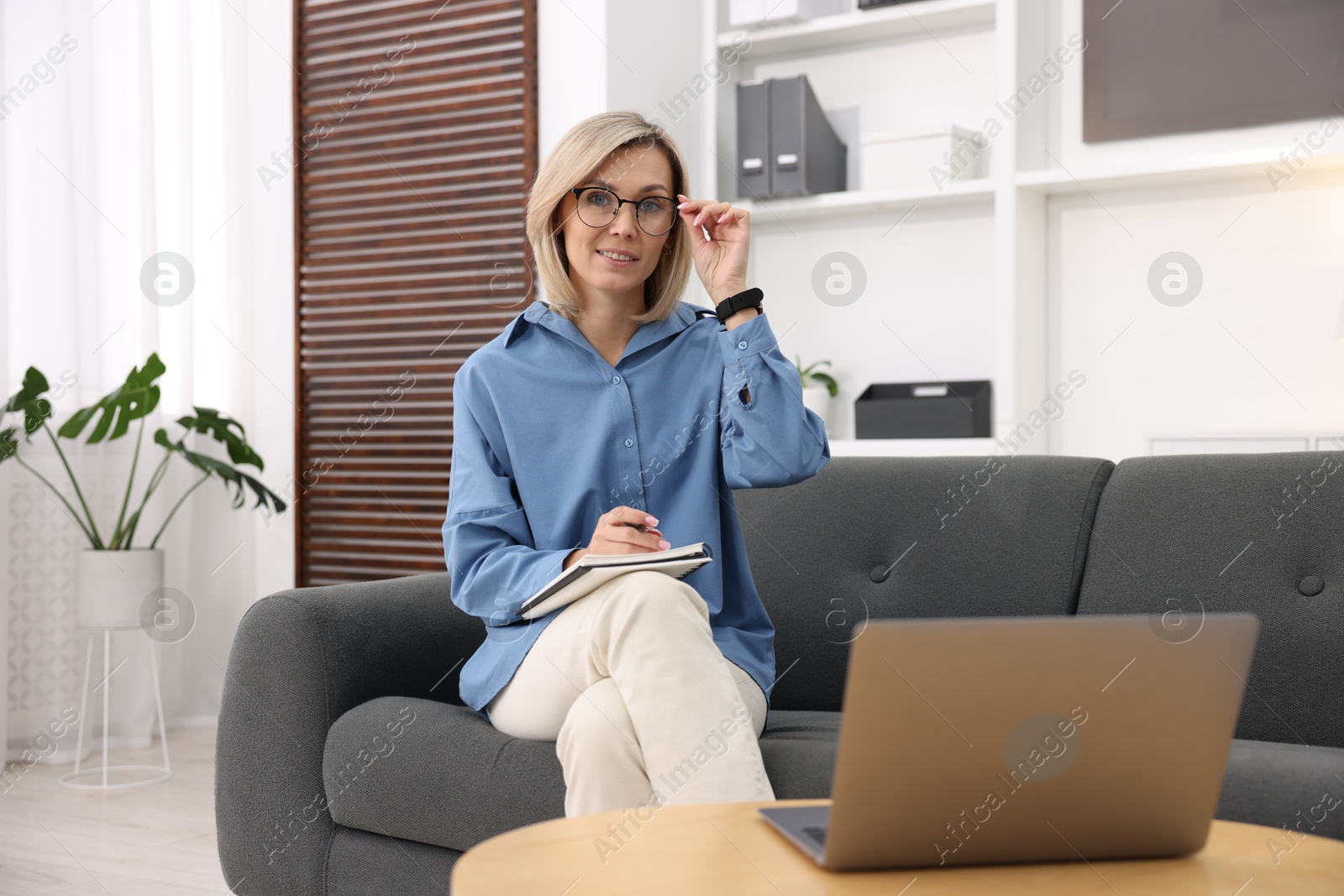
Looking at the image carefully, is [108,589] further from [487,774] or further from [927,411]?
[927,411]

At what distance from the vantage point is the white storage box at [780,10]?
3236 millimetres

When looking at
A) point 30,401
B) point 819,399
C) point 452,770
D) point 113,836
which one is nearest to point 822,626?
point 452,770

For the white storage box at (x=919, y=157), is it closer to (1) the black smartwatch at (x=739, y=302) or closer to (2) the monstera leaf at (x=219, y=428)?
(1) the black smartwatch at (x=739, y=302)

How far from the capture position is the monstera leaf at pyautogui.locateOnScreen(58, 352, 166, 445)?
308cm

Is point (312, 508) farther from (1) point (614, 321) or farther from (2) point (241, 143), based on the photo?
(1) point (614, 321)

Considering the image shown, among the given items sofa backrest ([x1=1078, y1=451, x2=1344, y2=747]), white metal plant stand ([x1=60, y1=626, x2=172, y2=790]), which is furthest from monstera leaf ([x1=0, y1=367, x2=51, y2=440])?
sofa backrest ([x1=1078, y1=451, x2=1344, y2=747])

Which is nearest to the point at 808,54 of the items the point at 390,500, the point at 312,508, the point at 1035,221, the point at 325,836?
the point at 1035,221

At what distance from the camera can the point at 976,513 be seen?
1948 millimetres

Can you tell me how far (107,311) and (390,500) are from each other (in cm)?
98

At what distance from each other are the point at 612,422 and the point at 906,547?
55cm

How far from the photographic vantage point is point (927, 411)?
3029 mm

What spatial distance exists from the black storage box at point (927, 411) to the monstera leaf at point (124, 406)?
5.96 ft

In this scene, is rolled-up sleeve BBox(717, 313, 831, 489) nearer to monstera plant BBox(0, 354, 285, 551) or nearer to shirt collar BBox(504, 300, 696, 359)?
shirt collar BBox(504, 300, 696, 359)

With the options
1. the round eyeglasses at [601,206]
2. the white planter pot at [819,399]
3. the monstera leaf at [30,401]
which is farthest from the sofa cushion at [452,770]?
the monstera leaf at [30,401]
